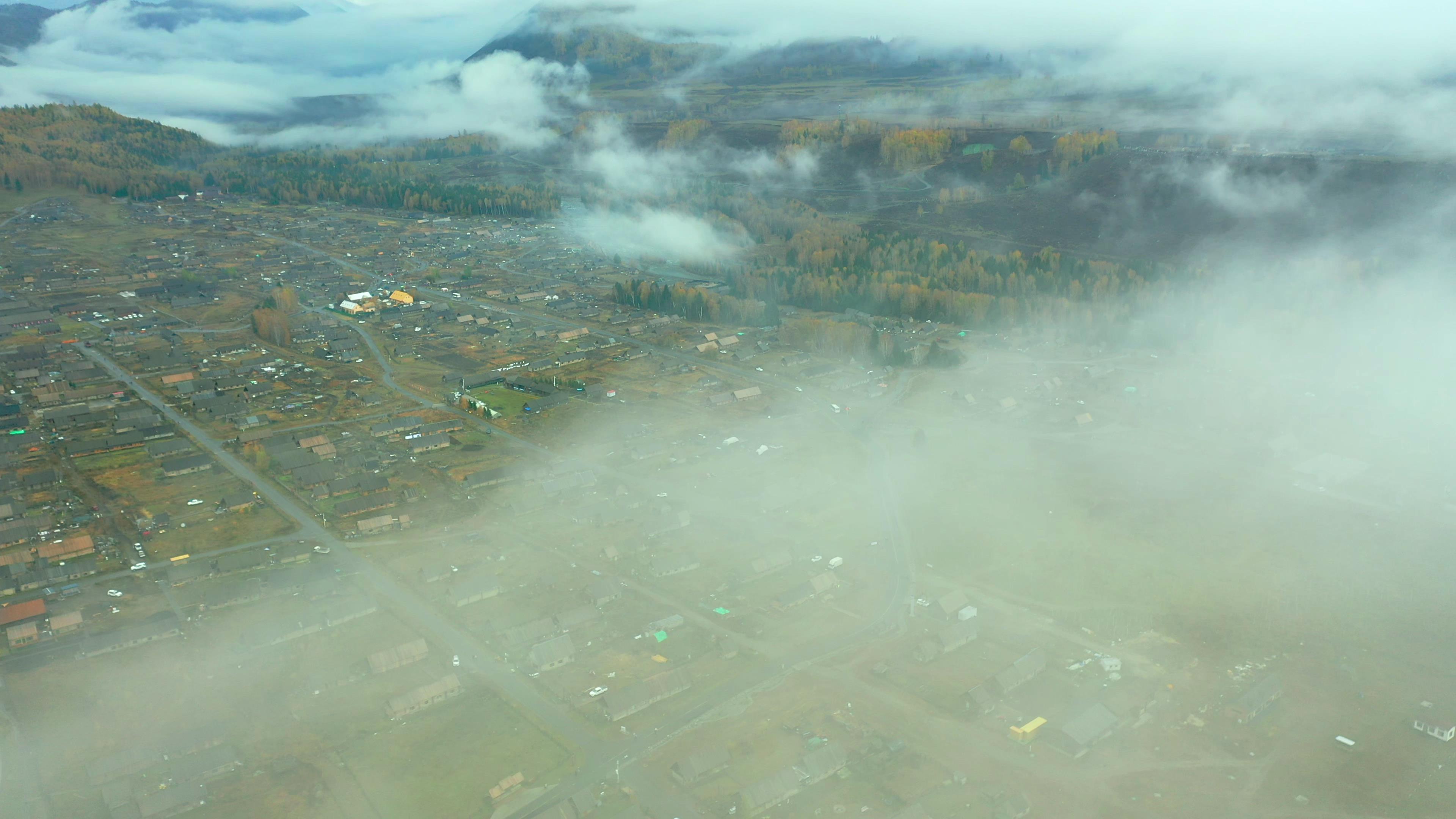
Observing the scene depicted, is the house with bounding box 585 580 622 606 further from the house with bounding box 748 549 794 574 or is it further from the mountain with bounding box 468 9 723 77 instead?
the mountain with bounding box 468 9 723 77

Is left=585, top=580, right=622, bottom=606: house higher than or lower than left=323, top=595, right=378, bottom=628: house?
lower

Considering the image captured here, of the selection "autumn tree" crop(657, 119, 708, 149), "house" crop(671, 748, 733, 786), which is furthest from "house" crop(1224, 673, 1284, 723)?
"autumn tree" crop(657, 119, 708, 149)

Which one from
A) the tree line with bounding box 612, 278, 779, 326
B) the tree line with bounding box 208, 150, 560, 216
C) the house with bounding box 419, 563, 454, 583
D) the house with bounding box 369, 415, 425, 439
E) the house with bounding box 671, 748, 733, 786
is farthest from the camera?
the tree line with bounding box 208, 150, 560, 216

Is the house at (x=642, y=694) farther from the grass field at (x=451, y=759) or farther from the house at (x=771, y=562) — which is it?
the house at (x=771, y=562)

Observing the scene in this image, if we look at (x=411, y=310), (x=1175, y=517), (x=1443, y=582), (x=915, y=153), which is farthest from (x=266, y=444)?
(x=915, y=153)

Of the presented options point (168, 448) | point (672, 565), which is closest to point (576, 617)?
point (672, 565)

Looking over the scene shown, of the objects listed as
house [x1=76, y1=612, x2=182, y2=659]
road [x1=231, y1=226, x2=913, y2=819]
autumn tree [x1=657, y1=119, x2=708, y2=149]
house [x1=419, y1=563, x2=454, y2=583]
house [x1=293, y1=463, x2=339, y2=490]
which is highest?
autumn tree [x1=657, y1=119, x2=708, y2=149]

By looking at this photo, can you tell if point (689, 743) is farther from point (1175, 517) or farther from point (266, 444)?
point (266, 444)

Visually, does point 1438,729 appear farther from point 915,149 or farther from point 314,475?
point 915,149
